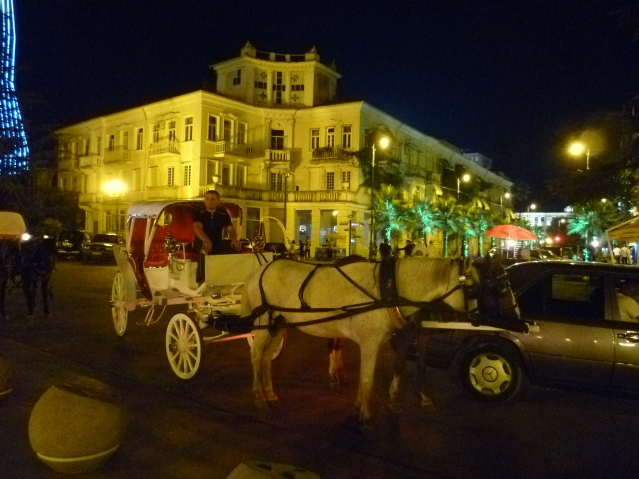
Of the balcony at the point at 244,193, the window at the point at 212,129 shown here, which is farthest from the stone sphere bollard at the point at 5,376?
the window at the point at 212,129

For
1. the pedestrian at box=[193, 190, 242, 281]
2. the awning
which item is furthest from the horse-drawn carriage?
the awning

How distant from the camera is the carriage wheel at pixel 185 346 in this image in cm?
741

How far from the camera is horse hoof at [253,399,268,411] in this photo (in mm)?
6355

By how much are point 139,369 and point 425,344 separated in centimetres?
415

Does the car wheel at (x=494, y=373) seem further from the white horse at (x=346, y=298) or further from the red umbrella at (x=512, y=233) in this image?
the red umbrella at (x=512, y=233)

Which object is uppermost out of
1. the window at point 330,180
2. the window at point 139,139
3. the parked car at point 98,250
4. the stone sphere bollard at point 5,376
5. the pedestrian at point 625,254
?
the window at point 139,139

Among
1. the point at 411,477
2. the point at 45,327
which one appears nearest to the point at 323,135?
the point at 45,327

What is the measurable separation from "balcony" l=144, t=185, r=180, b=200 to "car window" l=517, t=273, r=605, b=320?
39.0 m

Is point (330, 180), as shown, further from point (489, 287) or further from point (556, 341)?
point (489, 287)

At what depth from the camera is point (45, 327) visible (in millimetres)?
11570

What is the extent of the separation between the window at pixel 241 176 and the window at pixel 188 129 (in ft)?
15.3

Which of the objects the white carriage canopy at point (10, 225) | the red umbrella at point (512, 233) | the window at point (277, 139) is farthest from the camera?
the window at point (277, 139)

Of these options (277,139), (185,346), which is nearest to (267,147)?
(277,139)

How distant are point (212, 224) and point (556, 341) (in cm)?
485
